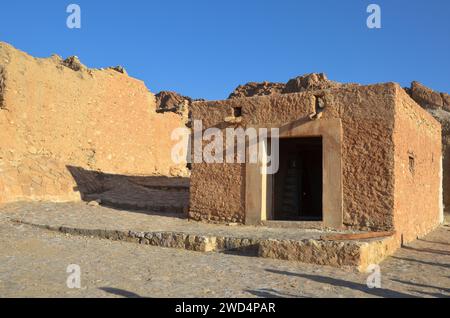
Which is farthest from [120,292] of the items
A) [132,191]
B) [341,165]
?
[132,191]

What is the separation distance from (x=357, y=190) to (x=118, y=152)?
8466mm

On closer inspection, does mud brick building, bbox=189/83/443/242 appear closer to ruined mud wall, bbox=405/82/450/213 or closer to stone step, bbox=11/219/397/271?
stone step, bbox=11/219/397/271


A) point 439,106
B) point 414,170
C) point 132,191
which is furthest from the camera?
point 439,106

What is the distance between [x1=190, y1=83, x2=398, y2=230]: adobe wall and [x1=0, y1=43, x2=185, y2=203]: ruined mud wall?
490cm

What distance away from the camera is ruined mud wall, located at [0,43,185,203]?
35.4ft

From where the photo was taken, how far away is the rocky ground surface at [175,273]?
4891 mm

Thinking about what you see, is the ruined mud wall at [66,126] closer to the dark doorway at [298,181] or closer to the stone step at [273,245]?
the stone step at [273,245]

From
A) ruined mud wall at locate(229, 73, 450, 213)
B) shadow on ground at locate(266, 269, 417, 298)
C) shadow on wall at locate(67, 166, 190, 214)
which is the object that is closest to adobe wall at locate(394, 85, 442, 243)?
ruined mud wall at locate(229, 73, 450, 213)

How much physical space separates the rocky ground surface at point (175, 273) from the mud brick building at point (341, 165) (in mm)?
1134

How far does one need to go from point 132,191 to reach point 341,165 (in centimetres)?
656

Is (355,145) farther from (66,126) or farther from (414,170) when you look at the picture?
(66,126)

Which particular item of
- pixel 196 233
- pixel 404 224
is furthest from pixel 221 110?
pixel 404 224

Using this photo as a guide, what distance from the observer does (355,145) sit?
26.6ft
